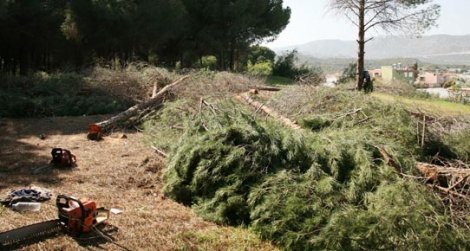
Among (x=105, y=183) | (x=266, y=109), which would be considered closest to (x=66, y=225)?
(x=105, y=183)

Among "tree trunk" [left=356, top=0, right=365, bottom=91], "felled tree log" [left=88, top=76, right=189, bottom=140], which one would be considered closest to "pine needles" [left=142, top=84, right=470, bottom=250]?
"felled tree log" [left=88, top=76, right=189, bottom=140]

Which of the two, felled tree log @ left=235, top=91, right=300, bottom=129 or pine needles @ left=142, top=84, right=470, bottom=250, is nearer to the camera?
pine needles @ left=142, top=84, right=470, bottom=250

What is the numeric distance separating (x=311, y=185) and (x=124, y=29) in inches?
631

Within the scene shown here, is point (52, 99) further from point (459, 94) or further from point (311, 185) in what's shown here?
point (459, 94)

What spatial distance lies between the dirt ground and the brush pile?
12.5 inches

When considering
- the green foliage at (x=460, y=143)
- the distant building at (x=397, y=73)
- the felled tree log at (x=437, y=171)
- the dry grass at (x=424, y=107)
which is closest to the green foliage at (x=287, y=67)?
the distant building at (x=397, y=73)

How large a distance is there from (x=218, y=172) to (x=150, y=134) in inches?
150

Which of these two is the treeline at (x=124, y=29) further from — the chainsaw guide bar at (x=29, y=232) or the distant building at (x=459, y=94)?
the distant building at (x=459, y=94)

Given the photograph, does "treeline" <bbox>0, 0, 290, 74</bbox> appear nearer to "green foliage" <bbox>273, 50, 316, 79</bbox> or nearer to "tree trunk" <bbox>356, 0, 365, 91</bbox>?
"green foliage" <bbox>273, 50, 316, 79</bbox>

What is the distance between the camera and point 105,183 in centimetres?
594

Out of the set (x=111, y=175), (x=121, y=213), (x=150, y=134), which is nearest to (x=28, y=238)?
(x=121, y=213)

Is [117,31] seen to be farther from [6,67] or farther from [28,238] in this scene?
[28,238]

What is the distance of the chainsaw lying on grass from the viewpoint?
3.96 m

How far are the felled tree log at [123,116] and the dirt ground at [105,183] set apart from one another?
0.22 metres
